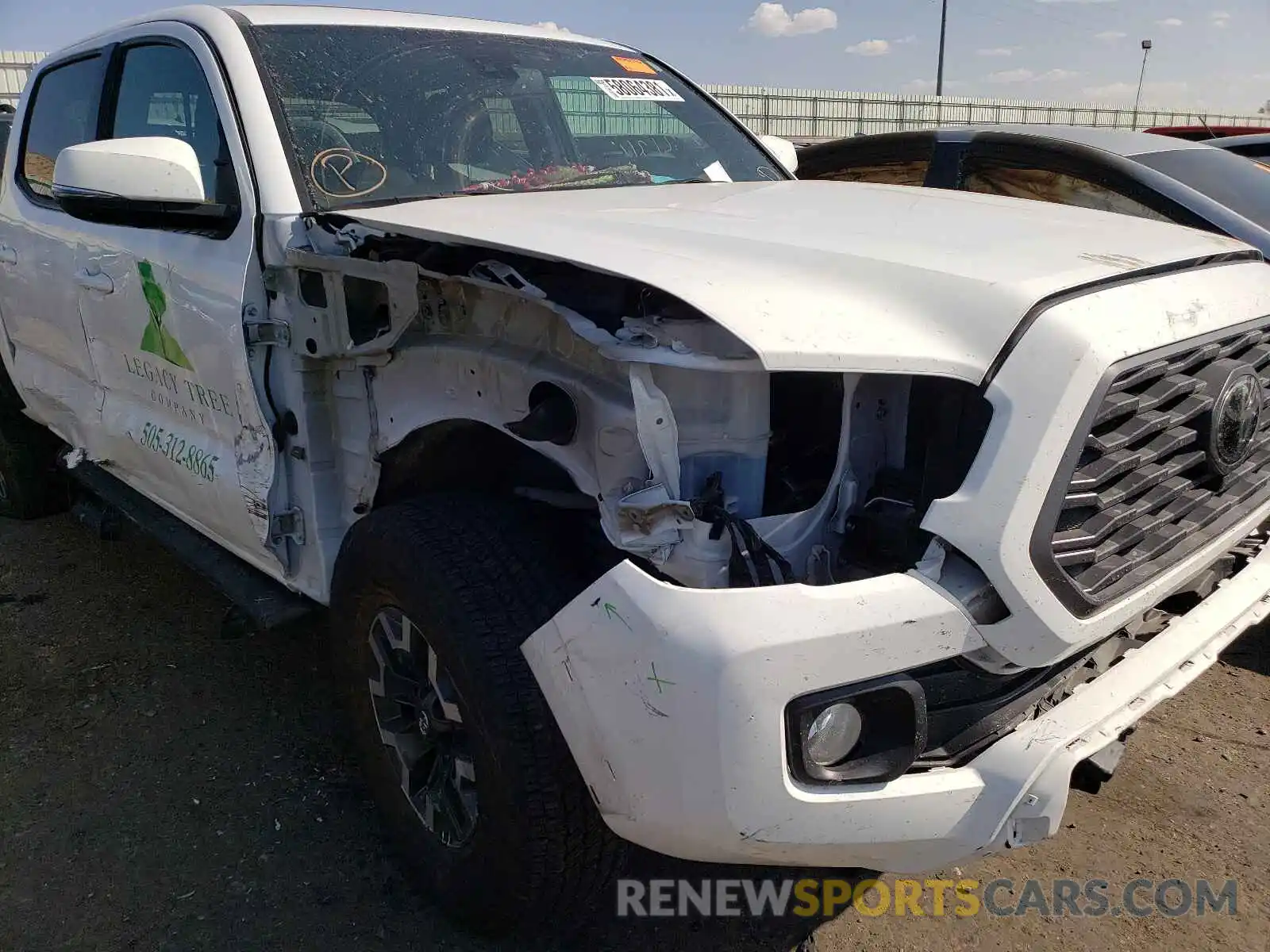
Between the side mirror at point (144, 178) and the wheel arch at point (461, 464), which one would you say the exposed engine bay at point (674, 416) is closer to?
the wheel arch at point (461, 464)

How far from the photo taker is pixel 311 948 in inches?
85.7

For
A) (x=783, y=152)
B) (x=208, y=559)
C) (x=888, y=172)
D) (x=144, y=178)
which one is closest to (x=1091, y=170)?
(x=888, y=172)

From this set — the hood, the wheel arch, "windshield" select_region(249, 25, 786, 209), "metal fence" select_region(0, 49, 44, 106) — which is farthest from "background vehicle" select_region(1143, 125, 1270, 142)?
"metal fence" select_region(0, 49, 44, 106)

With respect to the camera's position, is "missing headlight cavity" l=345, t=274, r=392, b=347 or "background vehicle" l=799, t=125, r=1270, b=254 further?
"background vehicle" l=799, t=125, r=1270, b=254

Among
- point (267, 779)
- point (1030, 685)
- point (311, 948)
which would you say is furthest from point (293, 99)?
point (1030, 685)

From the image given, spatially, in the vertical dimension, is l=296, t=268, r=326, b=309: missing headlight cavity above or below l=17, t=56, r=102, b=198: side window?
below

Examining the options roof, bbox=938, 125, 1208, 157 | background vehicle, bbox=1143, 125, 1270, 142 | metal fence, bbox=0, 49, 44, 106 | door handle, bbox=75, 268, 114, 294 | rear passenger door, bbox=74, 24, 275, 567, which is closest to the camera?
rear passenger door, bbox=74, 24, 275, 567

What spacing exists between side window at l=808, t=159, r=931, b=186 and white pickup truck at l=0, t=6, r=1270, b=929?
249 centimetres

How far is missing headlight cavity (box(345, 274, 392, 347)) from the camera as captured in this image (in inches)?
89.4

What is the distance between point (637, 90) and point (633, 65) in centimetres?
26

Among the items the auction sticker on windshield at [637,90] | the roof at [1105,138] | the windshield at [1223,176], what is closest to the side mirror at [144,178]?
the auction sticker on windshield at [637,90]

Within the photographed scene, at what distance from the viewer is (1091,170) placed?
4.41 metres

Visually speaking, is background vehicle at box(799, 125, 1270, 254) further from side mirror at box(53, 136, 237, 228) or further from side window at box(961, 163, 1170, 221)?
side mirror at box(53, 136, 237, 228)

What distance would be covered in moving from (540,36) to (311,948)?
110 inches
